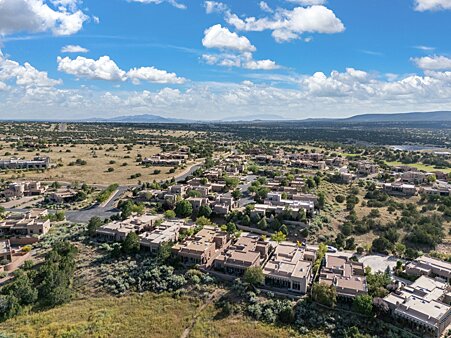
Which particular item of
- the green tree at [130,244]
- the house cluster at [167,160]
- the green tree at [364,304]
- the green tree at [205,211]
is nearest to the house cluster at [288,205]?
the green tree at [205,211]

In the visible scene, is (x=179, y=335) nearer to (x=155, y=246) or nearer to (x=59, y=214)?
(x=155, y=246)

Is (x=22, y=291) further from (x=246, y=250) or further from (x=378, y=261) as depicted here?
(x=378, y=261)

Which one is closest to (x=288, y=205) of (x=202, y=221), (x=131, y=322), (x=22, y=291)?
(x=202, y=221)

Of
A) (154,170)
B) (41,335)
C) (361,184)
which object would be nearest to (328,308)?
(41,335)

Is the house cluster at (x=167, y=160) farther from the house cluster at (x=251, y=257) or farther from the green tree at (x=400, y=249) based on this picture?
the green tree at (x=400, y=249)

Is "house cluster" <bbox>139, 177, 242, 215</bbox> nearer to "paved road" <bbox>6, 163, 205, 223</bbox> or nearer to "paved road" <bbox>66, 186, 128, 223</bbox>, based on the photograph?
"paved road" <bbox>6, 163, 205, 223</bbox>

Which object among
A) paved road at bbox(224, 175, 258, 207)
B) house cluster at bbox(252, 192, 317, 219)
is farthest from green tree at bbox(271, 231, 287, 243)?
paved road at bbox(224, 175, 258, 207)
